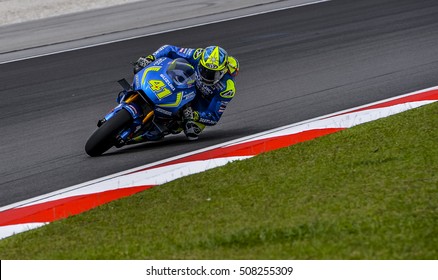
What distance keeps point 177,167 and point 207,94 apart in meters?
1.27

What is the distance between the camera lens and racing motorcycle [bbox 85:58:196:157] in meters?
9.80

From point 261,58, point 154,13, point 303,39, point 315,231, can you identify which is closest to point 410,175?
point 315,231

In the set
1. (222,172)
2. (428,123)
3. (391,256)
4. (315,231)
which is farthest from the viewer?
(428,123)

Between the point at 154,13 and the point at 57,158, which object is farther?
the point at 154,13

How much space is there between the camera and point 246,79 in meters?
13.5

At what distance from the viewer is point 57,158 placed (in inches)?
397

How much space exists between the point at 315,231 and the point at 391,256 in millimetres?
Result: 716

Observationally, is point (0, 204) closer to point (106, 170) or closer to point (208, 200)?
point (106, 170)

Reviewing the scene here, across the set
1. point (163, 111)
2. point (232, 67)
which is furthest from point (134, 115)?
point (232, 67)

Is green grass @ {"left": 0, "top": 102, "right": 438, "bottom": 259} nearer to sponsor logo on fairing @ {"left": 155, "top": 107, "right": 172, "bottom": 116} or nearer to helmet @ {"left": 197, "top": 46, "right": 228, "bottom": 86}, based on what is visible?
helmet @ {"left": 197, "top": 46, "right": 228, "bottom": 86}

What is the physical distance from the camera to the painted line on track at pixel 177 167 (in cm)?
810

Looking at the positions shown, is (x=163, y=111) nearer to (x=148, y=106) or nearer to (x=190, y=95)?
(x=148, y=106)

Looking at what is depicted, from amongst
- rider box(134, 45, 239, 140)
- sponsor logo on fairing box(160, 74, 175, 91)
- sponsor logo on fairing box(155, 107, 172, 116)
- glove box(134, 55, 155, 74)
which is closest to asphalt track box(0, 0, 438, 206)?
rider box(134, 45, 239, 140)

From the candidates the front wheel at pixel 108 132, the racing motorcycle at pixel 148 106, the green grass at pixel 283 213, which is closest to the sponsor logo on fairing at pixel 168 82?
the racing motorcycle at pixel 148 106
